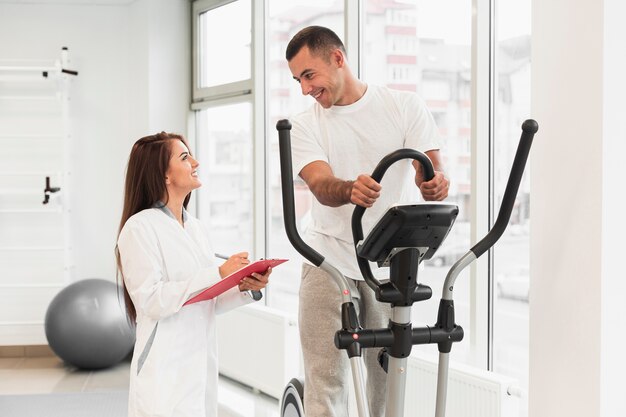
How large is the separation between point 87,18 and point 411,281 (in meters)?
4.83

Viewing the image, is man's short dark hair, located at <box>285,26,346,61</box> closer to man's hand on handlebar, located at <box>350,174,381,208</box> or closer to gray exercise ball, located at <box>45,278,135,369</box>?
man's hand on handlebar, located at <box>350,174,381,208</box>

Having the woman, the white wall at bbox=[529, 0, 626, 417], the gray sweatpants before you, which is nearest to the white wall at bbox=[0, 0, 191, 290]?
the woman

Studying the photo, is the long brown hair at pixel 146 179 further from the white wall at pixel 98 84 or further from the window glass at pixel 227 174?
the white wall at pixel 98 84

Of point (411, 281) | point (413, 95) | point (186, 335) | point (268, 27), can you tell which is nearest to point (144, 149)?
point (186, 335)

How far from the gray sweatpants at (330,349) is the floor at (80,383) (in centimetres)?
194

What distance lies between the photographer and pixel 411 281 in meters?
1.75

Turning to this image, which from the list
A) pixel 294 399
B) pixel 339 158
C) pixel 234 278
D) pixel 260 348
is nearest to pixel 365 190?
pixel 339 158

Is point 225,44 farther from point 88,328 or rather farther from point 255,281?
point 255,281

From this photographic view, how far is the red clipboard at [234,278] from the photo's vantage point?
85.2 inches

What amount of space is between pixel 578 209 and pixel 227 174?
360 centimetres

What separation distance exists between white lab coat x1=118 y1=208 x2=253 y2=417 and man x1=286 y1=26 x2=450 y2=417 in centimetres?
33

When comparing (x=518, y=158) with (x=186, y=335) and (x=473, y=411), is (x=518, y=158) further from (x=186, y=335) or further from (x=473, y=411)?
(x=473, y=411)

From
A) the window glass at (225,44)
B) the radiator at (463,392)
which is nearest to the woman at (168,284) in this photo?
the radiator at (463,392)

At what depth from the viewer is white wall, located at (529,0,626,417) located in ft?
6.27
